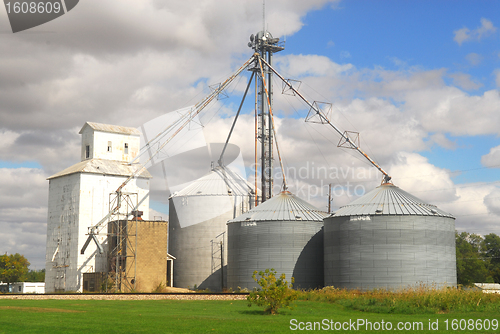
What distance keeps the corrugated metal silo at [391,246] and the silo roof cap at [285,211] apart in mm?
7257

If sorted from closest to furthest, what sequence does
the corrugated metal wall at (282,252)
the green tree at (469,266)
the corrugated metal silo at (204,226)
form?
the corrugated metal wall at (282,252) → the corrugated metal silo at (204,226) → the green tree at (469,266)

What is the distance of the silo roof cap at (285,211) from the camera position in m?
63.8

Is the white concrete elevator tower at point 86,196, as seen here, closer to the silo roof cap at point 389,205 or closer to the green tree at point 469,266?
the silo roof cap at point 389,205

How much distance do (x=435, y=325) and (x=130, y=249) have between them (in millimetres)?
51714

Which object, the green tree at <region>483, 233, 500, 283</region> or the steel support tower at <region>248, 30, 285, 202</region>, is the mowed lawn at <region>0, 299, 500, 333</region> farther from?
the green tree at <region>483, 233, 500, 283</region>

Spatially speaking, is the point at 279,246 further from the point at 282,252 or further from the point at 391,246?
the point at 391,246

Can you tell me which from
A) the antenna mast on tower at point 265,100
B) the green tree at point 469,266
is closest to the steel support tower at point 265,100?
the antenna mast on tower at point 265,100

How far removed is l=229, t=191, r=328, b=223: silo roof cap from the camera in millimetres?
63750

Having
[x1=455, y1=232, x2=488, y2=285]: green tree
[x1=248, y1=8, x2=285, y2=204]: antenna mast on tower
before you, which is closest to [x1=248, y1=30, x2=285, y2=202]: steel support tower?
[x1=248, y1=8, x2=285, y2=204]: antenna mast on tower

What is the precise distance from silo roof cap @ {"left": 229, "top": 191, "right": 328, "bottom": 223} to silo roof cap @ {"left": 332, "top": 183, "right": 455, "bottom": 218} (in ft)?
19.8

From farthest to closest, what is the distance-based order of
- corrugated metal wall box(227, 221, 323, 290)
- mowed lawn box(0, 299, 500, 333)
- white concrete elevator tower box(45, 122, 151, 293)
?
1. white concrete elevator tower box(45, 122, 151, 293)
2. corrugated metal wall box(227, 221, 323, 290)
3. mowed lawn box(0, 299, 500, 333)

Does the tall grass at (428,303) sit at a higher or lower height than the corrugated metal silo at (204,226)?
lower

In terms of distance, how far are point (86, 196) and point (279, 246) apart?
3408 centimetres

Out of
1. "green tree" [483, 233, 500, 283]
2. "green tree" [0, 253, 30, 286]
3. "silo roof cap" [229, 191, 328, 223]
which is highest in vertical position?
"silo roof cap" [229, 191, 328, 223]
